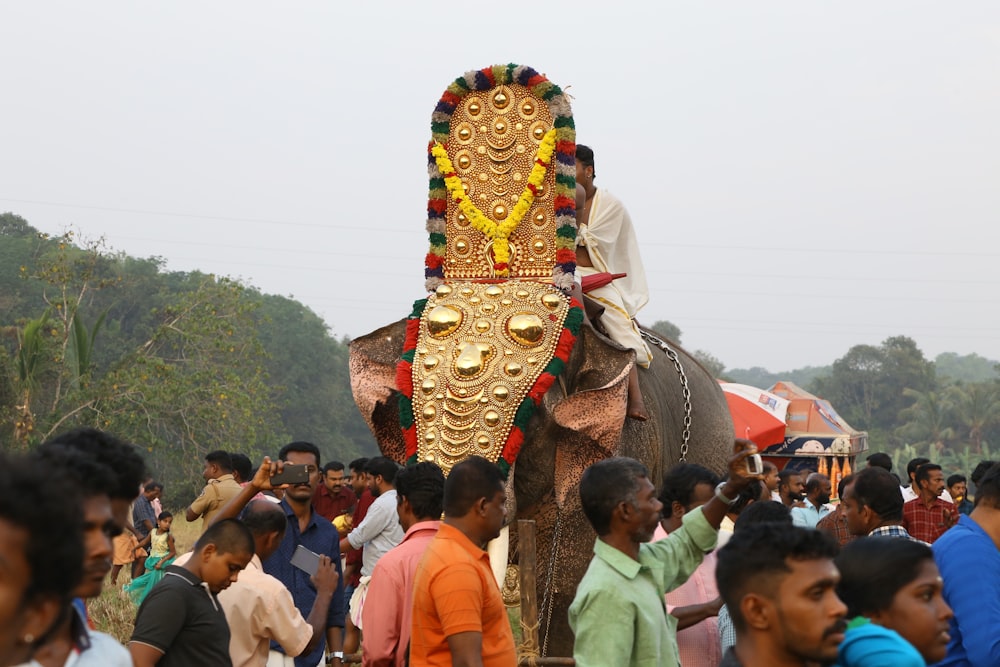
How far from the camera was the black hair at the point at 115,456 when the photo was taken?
3275 mm

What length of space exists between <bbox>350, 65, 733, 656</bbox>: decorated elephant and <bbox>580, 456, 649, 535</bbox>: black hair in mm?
2840

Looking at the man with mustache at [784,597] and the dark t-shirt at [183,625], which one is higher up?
the man with mustache at [784,597]

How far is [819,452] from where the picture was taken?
715 inches

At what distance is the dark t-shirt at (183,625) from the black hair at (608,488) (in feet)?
4.16

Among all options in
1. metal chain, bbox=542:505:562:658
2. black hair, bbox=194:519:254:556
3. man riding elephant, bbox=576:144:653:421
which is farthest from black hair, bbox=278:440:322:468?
black hair, bbox=194:519:254:556

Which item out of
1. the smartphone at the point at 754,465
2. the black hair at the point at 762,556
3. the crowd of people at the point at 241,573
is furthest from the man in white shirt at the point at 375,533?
the black hair at the point at 762,556

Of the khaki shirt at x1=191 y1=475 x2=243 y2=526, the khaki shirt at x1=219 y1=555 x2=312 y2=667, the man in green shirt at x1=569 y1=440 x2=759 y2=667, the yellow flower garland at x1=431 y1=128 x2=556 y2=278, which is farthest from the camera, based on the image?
the yellow flower garland at x1=431 y1=128 x2=556 y2=278

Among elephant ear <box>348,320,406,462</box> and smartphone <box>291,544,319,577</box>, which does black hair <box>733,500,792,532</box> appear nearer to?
smartphone <box>291,544,319,577</box>

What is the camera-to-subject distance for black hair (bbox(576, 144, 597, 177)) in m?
8.53

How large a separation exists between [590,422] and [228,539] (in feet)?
10.9

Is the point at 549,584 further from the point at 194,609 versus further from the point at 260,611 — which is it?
the point at 194,609

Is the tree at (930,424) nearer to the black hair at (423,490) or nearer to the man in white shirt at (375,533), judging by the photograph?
the man in white shirt at (375,533)

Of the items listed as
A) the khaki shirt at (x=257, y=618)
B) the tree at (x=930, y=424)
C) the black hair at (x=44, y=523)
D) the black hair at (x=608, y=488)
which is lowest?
the tree at (x=930, y=424)

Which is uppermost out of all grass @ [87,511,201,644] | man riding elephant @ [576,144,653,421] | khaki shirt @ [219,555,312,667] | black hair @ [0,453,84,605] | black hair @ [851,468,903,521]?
man riding elephant @ [576,144,653,421]
